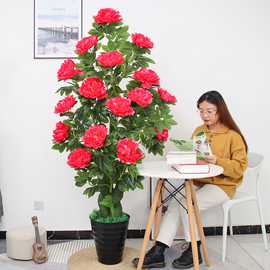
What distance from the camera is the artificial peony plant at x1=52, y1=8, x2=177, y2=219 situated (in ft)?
6.23

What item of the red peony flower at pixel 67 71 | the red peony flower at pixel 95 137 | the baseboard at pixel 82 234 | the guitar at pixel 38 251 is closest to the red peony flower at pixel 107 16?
the red peony flower at pixel 67 71

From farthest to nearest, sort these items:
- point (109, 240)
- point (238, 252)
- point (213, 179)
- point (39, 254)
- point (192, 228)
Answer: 1. point (238, 252)
2. point (213, 179)
3. point (39, 254)
4. point (109, 240)
5. point (192, 228)

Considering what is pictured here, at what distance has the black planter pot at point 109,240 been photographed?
2145mm

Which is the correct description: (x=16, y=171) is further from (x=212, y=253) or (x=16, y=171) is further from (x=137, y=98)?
(x=212, y=253)

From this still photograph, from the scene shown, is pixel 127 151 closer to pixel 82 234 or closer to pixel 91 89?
pixel 91 89

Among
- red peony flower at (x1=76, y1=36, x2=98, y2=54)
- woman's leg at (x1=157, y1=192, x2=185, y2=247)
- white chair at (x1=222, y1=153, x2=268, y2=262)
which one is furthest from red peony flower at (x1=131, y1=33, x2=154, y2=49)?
white chair at (x1=222, y1=153, x2=268, y2=262)

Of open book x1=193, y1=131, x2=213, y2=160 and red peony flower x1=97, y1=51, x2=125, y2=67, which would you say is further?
open book x1=193, y1=131, x2=213, y2=160

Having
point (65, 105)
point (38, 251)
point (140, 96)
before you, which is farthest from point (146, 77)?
point (38, 251)

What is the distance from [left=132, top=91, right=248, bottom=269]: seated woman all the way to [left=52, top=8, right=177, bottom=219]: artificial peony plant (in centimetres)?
38

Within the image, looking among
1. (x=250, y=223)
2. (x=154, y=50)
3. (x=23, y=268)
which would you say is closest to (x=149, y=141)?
(x=154, y=50)

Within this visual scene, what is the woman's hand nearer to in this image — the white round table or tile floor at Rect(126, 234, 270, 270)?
the white round table

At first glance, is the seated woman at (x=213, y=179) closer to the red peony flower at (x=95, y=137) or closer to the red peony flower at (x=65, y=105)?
the red peony flower at (x=95, y=137)

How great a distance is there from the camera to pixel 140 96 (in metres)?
1.91

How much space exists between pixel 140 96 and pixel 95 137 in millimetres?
346
